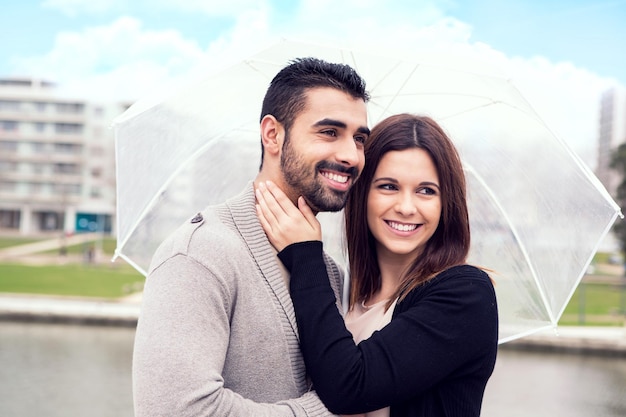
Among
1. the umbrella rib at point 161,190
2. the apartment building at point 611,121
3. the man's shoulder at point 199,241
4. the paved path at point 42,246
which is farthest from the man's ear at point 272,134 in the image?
the apartment building at point 611,121

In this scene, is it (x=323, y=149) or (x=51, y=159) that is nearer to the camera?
(x=323, y=149)

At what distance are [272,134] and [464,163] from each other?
52.2 inches

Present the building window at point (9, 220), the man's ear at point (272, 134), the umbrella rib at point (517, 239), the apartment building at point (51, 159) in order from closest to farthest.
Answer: the man's ear at point (272, 134) → the umbrella rib at point (517, 239) → the apartment building at point (51, 159) → the building window at point (9, 220)

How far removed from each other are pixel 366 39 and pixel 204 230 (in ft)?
3.97

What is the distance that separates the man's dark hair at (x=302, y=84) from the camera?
7.12ft

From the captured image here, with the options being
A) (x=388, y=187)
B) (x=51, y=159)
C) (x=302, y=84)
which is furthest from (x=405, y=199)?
(x=51, y=159)

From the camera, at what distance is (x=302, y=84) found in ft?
7.14

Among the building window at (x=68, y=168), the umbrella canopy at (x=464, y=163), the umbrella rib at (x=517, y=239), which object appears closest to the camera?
the umbrella canopy at (x=464, y=163)

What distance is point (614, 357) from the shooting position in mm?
15000

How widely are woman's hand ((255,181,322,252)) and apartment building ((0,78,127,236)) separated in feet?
186

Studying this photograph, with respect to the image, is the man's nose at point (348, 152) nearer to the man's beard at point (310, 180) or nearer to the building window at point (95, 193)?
the man's beard at point (310, 180)

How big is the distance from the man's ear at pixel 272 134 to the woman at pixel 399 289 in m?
0.14

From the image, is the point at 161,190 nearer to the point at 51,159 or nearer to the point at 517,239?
the point at 517,239

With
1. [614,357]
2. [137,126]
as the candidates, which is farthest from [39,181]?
[137,126]
